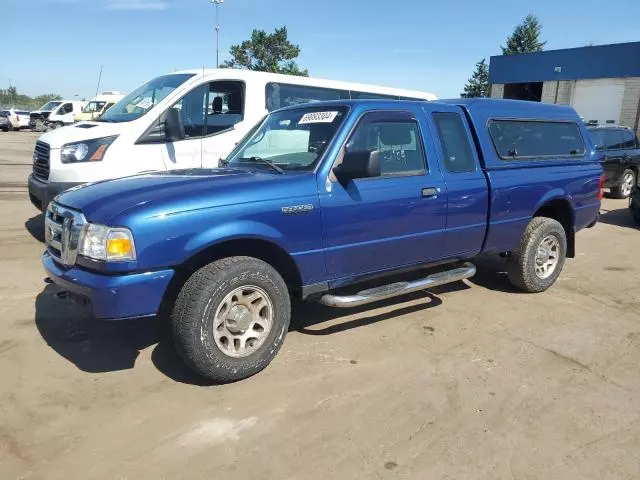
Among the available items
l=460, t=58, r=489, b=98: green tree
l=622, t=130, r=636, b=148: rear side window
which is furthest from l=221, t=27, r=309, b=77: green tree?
l=622, t=130, r=636, b=148: rear side window

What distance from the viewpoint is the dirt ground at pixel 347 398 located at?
2840 millimetres

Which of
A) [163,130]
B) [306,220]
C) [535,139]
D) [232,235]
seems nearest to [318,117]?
[306,220]

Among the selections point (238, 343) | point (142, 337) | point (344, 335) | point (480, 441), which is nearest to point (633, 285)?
point (344, 335)

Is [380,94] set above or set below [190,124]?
above

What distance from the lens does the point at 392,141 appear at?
4.46 metres

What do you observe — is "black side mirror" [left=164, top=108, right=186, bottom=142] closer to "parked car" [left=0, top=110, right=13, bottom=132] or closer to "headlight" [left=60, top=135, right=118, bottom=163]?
"headlight" [left=60, top=135, right=118, bottom=163]

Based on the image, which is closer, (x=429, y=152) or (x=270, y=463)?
(x=270, y=463)

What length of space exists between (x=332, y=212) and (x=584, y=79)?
34755 mm

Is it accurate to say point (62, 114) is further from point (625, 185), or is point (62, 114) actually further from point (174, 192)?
point (174, 192)

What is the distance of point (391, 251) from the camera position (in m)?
4.36

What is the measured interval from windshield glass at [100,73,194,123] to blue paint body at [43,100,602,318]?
3335 millimetres

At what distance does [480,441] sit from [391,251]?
1710mm

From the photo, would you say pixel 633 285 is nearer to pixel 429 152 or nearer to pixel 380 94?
pixel 429 152

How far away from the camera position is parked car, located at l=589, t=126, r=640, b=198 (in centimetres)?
1262
